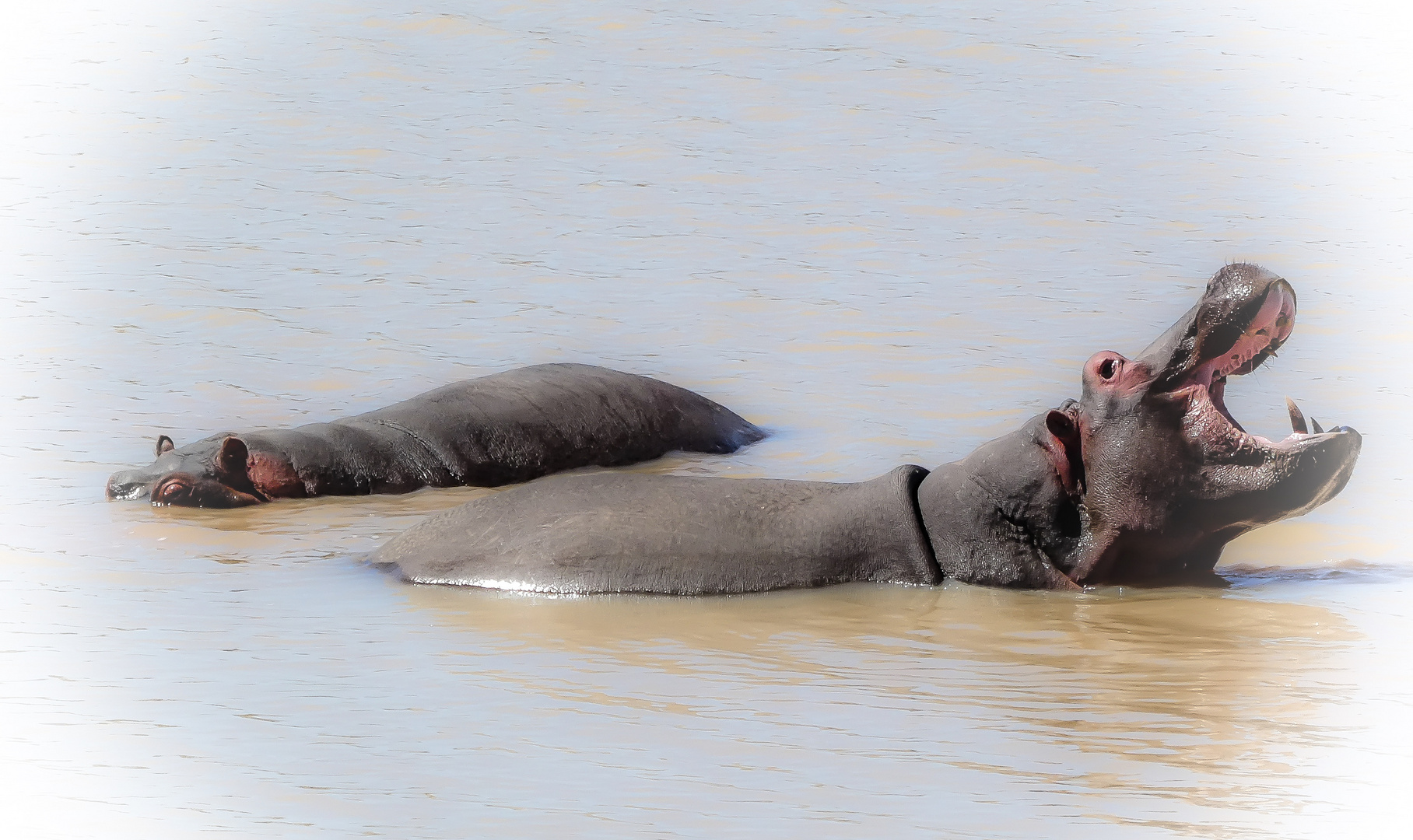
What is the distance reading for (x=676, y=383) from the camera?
495 inches

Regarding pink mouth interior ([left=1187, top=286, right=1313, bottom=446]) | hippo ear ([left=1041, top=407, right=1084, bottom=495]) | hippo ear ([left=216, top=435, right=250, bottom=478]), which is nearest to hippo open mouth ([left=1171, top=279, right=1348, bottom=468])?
pink mouth interior ([left=1187, top=286, right=1313, bottom=446])

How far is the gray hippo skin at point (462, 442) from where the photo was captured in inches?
374

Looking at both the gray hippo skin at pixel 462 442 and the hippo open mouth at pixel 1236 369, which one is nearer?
the hippo open mouth at pixel 1236 369

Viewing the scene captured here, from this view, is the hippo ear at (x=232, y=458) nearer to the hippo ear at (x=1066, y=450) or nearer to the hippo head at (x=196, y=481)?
the hippo head at (x=196, y=481)

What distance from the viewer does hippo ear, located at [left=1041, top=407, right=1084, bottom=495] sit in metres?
7.02

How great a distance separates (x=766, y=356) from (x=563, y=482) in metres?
5.76

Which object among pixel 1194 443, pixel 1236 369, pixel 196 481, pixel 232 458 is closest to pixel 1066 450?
pixel 1194 443

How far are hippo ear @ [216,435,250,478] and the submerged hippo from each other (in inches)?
96.9

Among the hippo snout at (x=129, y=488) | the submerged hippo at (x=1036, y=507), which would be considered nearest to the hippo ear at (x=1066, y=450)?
the submerged hippo at (x=1036, y=507)

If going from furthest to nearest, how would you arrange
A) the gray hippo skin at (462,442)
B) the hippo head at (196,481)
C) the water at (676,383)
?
the gray hippo skin at (462,442), the hippo head at (196,481), the water at (676,383)

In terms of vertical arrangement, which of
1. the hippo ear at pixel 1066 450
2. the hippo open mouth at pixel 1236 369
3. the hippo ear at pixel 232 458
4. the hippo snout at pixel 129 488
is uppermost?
the hippo open mouth at pixel 1236 369

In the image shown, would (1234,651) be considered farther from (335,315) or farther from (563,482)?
(335,315)

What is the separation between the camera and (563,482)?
300 inches

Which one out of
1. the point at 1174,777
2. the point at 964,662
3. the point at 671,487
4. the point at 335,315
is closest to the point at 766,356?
the point at 335,315
